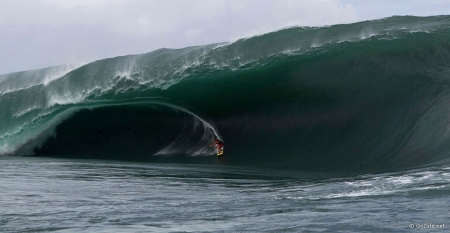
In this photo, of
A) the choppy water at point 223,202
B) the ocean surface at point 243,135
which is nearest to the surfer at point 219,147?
the ocean surface at point 243,135

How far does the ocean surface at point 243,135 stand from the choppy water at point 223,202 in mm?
30

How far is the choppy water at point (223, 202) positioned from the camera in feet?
22.2

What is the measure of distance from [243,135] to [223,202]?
31.6 ft

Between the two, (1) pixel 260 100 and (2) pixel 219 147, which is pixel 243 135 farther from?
(1) pixel 260 100

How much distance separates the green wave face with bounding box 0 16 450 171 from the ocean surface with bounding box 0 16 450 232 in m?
0.04

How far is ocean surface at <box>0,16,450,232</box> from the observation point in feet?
25.0

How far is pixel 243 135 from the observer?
59.6 feet

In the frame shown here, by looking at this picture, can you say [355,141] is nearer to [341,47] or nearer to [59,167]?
[341,47]

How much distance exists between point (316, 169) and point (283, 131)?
3.88 m

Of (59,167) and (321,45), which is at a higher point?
(321,45)

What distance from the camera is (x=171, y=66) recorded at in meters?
20.6

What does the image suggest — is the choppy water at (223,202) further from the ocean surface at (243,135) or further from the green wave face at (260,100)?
the green wave face at (260,100)

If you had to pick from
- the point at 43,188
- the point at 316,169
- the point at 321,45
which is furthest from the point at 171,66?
the point at 43,188

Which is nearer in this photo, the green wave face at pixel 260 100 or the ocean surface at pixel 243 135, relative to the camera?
the ocean surface at pixel 243 135
